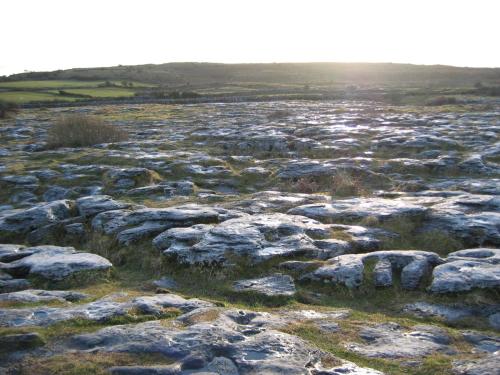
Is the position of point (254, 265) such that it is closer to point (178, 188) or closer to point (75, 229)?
point (75, 229)

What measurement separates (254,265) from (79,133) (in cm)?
2492

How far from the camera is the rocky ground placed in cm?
838

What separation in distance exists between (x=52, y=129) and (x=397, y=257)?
2815 cm

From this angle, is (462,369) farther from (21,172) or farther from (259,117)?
(259,117)

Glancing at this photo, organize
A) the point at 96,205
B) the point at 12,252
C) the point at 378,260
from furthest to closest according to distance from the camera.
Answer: the point at 96,205, the point at 12,252, the point at 378,260

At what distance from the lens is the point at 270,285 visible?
464 inches

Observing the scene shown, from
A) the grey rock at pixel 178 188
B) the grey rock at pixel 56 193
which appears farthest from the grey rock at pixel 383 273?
the grey rock at pixel 56 193

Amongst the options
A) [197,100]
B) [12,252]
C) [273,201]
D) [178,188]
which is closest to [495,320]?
[273,201]

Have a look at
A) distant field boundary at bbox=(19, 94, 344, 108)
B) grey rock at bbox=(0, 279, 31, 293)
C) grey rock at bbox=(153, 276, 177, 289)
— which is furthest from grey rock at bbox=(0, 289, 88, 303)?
distant field boundary at bbox=(19, 94, 344, 108)

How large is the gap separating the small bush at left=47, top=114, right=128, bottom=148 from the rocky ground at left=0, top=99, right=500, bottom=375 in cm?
678

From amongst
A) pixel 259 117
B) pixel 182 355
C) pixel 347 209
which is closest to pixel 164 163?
pixel 347 209

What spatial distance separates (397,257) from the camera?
12500mm

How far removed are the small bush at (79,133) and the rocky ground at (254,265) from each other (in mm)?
6785

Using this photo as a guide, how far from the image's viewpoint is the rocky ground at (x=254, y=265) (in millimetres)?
8375
